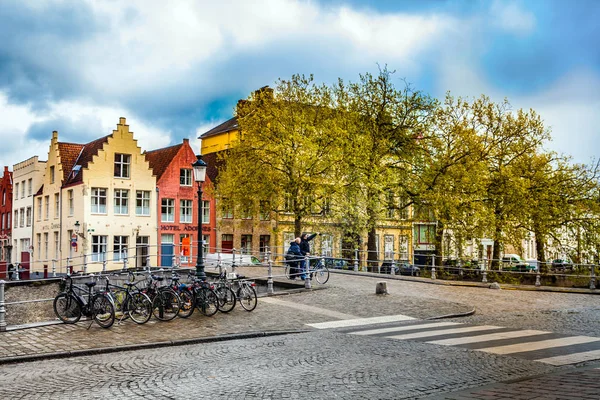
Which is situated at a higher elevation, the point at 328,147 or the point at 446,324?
the point at 328,147

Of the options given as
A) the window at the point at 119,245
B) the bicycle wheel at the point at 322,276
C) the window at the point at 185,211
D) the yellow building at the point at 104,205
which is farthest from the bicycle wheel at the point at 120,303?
the window at the point at 185,211

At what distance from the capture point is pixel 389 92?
42281 millimetres

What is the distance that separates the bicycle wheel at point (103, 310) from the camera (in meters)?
16.6

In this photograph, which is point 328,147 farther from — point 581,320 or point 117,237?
point 581,320

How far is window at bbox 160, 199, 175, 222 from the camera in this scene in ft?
181

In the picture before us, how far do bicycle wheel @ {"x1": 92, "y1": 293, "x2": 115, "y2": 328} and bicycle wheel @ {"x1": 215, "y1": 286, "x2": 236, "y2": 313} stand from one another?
130 inches

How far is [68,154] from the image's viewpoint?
5778cm

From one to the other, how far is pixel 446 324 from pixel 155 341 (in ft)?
21.9

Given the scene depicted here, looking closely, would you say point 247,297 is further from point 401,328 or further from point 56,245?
point 56,245

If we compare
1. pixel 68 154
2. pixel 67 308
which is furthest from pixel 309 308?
pixel 68 154

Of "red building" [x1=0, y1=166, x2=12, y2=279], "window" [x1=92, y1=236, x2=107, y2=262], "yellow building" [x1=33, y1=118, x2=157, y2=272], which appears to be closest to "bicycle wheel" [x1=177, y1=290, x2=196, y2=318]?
"yellow building" [x1=33, y1=118, x2=157, y2=272]

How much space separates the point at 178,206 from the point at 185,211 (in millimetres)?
740

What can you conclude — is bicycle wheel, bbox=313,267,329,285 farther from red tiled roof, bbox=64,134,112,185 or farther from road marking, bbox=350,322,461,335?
red tiled roof, bbox=64,134,112,185

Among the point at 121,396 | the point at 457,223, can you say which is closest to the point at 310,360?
the point at 121,396
